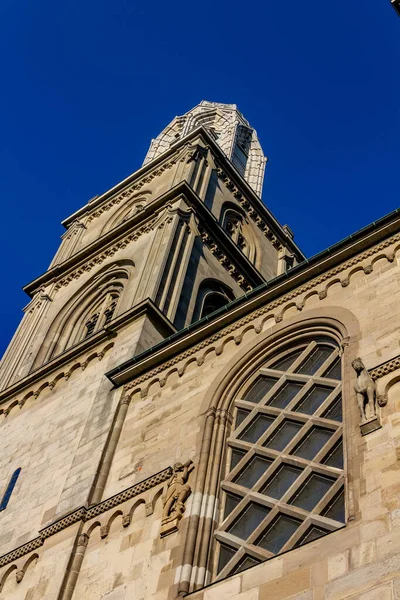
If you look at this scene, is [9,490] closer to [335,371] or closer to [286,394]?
[286,394]

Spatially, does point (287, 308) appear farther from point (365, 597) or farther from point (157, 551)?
point (365, 597)

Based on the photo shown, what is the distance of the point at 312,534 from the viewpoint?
39.2 ft

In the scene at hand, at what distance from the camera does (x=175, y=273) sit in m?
24.8

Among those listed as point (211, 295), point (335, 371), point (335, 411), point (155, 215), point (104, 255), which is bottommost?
point (335, 411)

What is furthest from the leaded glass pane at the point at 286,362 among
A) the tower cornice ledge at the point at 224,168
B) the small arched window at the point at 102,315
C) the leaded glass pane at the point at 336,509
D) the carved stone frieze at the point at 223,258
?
the tower cornice ledge at the point at 224,168

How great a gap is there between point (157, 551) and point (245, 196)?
21.5m

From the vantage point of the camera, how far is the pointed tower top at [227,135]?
134ft

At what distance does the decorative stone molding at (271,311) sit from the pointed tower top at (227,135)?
74.4 ft

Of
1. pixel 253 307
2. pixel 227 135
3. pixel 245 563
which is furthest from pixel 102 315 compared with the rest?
pixel 227 135

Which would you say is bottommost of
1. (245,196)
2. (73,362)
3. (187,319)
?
(73,362)

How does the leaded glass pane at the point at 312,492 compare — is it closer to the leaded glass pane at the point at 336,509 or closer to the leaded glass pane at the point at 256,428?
the leaded glass pane at the point at 336,509

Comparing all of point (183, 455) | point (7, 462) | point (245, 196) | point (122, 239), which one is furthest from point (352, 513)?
point (245, 196)

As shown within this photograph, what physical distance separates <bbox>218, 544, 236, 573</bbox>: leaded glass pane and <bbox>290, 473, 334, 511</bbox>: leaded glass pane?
3.69ft

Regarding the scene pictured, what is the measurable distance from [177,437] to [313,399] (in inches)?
100
